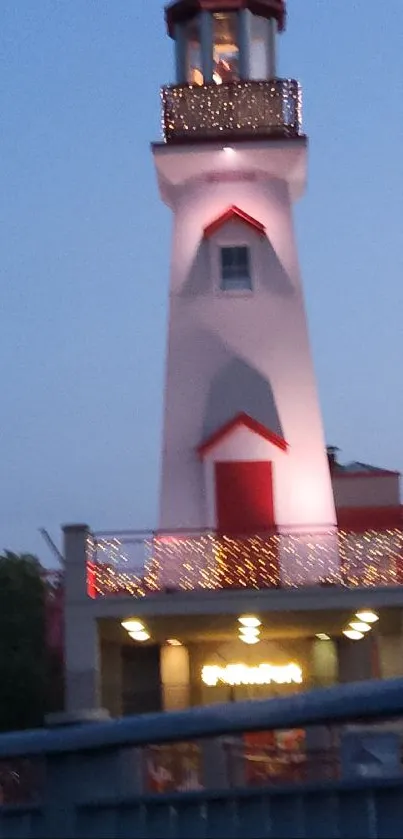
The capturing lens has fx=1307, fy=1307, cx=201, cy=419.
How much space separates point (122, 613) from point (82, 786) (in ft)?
40.0

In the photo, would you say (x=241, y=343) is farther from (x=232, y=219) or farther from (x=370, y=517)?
(x=370, y=517)

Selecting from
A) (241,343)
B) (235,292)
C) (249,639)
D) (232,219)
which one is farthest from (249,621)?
(232,219)

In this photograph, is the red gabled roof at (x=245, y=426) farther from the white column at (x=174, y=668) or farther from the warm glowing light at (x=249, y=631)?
the white column at (x=174, y=668)

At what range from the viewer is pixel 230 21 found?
79.3 ft

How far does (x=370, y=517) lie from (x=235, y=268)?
592cm

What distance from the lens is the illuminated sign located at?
22.0 metres

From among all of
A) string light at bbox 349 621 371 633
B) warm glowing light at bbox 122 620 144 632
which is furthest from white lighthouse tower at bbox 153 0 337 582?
warm glowing light at bbox 122 620 144 632

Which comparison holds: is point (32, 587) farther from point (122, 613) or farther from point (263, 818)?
point (263, 818)

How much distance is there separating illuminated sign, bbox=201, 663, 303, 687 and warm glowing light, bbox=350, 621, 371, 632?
178cm

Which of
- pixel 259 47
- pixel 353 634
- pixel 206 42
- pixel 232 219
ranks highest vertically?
pixel 259 47

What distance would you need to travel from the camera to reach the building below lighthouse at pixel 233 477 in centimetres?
1909

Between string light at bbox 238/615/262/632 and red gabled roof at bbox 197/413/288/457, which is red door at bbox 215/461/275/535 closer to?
red gabled roof at bbox 197/413/288/457

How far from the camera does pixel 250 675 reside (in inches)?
869

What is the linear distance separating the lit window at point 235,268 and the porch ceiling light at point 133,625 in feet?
21.6
